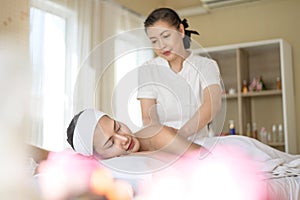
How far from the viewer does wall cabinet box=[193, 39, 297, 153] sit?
280 cm

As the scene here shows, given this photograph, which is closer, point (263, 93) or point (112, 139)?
point (112, 139)

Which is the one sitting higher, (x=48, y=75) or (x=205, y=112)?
(x=48, y=75)

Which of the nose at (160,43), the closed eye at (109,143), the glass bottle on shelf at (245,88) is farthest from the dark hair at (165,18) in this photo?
the glass bottle on shelf at (245,88)

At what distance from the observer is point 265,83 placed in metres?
3.04

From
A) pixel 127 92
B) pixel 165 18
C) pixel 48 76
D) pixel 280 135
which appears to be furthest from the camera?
pixel 280 135

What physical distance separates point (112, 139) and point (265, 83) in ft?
8.00

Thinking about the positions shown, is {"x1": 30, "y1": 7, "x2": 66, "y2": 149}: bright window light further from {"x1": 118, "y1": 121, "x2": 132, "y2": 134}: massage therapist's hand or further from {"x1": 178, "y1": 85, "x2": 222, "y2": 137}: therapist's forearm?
{"x1": 118, "y1": 121, "x2": 132, "y2": 134}: massage therapist's hand

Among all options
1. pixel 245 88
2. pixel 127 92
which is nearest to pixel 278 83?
pixel 245 88

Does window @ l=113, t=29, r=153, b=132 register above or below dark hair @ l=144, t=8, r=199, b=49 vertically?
below

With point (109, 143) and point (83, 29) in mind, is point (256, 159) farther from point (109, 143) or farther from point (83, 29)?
point (83, 29)

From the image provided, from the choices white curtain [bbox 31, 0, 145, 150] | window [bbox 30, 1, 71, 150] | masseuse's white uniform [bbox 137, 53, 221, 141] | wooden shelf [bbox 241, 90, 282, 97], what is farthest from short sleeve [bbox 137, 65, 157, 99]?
wooden shelf [bbox 241, 90, 282, 97]

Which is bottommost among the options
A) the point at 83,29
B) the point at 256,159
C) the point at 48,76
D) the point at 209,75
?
the point at 256,159

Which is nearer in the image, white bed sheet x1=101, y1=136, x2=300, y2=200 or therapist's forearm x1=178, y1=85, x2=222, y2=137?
white bed sheet x1=101, y1=136, x2=300, y2=200

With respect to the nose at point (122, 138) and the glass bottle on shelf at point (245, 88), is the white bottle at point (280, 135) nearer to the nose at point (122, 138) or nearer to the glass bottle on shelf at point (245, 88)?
the glass bottle on shelf at point (245, 88)
